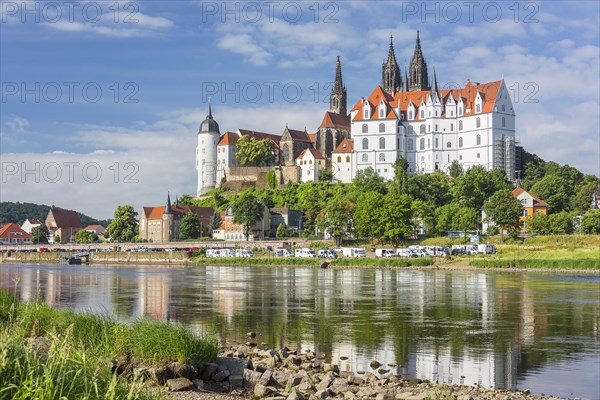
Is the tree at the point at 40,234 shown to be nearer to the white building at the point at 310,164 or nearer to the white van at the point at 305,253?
the white building at the point at 310,164

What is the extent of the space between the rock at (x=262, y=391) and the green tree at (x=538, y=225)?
257 ft

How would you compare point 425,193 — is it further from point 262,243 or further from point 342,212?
point 262,243

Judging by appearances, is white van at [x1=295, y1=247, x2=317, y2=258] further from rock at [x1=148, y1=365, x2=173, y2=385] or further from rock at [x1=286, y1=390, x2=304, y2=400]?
rock at [x1=286, y1=390, x2=304, y2=400]

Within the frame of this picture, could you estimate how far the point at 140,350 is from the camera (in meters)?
15.8

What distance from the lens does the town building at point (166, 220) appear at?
134 meters

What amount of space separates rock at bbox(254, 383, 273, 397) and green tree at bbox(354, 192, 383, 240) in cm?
7515

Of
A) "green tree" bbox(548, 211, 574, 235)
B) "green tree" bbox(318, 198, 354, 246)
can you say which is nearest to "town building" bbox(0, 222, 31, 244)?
"green tree" bbox(318, 198, 354, 246)

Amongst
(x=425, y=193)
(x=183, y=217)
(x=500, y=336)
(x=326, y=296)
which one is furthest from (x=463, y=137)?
(x=500, y=336)

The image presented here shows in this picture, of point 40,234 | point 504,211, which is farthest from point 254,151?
point 504,211

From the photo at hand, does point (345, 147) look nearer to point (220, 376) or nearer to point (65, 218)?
point (65, 218)

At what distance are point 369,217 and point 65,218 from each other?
10854cm

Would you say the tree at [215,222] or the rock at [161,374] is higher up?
the tree at [215,222]

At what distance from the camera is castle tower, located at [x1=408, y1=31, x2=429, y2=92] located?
153250 millimetres

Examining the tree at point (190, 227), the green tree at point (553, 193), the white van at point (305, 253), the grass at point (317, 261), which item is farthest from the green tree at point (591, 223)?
the tree at point (190, 227)
